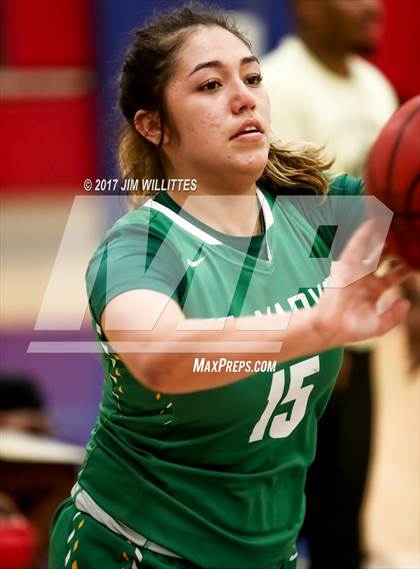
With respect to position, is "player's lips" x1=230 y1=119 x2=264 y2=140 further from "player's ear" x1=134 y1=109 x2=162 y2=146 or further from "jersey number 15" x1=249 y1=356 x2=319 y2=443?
"jersey number 15" x1=249 y1=356 x2=319 y2=443

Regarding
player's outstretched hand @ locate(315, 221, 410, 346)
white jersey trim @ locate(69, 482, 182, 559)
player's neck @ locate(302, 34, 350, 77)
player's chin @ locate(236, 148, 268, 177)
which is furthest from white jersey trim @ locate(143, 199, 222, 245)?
player's neck @ locate(302, 34, 350, 77)

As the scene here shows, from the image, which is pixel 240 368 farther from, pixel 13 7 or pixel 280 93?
pixel 13 7

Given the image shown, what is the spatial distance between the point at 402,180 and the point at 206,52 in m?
0.31

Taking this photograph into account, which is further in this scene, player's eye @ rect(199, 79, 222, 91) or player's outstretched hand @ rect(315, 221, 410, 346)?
player's eye @ rect(199, 79, 222, 91)

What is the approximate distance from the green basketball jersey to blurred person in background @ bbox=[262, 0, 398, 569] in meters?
→ 1.09

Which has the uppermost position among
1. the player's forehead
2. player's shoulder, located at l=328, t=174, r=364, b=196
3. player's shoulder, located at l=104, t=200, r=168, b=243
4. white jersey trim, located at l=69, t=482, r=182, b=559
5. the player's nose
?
the player's forehead

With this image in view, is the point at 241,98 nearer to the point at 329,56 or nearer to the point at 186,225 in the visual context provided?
the point at 186,225

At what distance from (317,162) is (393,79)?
2795 mm

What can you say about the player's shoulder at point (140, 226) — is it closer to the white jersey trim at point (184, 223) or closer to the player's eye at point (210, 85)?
the white jersey trim at point (184, 223)

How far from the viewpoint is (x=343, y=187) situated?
6.11 feet

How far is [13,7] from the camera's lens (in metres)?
7.90

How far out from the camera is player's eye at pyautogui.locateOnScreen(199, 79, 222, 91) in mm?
1642

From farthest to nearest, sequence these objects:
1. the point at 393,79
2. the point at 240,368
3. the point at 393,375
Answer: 1. the point at 393,375
2. the point at 393,79
3. the point at 240,368

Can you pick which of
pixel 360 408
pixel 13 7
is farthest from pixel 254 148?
pixel 13 7
